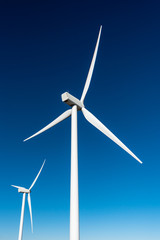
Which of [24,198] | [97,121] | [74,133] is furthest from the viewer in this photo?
[24,198]

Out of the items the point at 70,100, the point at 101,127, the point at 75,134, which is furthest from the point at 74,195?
the point at 70,100

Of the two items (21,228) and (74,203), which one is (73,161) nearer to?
(74,203)

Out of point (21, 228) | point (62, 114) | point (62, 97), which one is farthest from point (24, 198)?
point (62, 97)

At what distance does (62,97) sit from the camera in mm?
19375

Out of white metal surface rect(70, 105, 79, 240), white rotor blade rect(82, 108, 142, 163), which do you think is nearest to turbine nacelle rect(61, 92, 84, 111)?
white rotor blade rect(82, 108, 142, 163)

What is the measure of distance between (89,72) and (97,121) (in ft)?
22.2

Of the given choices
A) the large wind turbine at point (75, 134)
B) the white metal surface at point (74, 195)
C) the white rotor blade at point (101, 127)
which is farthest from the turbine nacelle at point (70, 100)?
the white metal surface at point (74, 195)

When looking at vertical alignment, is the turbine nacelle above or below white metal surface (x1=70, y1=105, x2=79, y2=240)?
above

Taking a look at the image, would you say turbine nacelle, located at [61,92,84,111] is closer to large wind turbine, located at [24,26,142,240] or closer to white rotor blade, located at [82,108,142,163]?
large wind turbine, located at [24,26,142,240]

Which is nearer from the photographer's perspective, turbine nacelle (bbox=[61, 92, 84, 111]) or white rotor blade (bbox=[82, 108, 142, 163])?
turbine nacelle (bbox=[61, 92, 84, 111])

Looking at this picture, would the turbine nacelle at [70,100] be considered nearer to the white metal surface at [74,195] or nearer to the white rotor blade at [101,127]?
the white rotor blade at [101,127]

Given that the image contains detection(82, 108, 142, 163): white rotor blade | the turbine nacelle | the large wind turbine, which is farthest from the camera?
detection(82, 108, 142, 163): white rotor blade

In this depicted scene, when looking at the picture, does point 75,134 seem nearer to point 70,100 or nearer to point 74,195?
point 70,100

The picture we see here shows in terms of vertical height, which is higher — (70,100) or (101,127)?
(70,100)
